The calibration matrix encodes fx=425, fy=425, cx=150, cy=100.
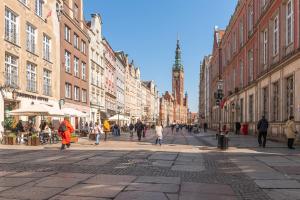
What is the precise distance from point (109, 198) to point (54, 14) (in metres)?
34.1

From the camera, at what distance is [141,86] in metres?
122

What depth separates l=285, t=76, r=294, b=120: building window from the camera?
25188 millimetres

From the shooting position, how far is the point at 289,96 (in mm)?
25922

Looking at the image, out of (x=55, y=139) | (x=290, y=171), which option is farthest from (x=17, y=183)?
(x=55, y=139)

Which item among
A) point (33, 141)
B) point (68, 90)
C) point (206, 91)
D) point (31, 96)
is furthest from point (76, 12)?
point (206, 91)

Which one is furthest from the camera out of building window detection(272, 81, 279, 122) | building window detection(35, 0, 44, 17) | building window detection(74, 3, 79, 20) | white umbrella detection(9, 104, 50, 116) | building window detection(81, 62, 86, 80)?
building window detection(81, 62, 86, 80)

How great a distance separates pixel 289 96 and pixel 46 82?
2120 centimetres

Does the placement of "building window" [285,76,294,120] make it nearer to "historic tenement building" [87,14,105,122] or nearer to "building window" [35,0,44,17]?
"building window" [35,0,44,17]

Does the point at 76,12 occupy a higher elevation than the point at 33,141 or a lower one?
higher

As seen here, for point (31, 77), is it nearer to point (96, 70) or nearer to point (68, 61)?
point (68, 61)

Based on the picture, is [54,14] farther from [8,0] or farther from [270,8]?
[270,8]

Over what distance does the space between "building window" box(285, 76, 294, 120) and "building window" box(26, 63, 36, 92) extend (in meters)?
18.8

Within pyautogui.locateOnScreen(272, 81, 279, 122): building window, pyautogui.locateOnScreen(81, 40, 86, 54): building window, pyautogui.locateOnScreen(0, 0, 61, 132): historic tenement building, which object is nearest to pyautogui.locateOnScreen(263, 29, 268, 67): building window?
pyautogui.locateOnScreen(272, 81, 279, 122): building window

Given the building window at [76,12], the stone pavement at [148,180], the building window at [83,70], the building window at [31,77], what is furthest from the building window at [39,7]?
the stone pavement at [148,180]
